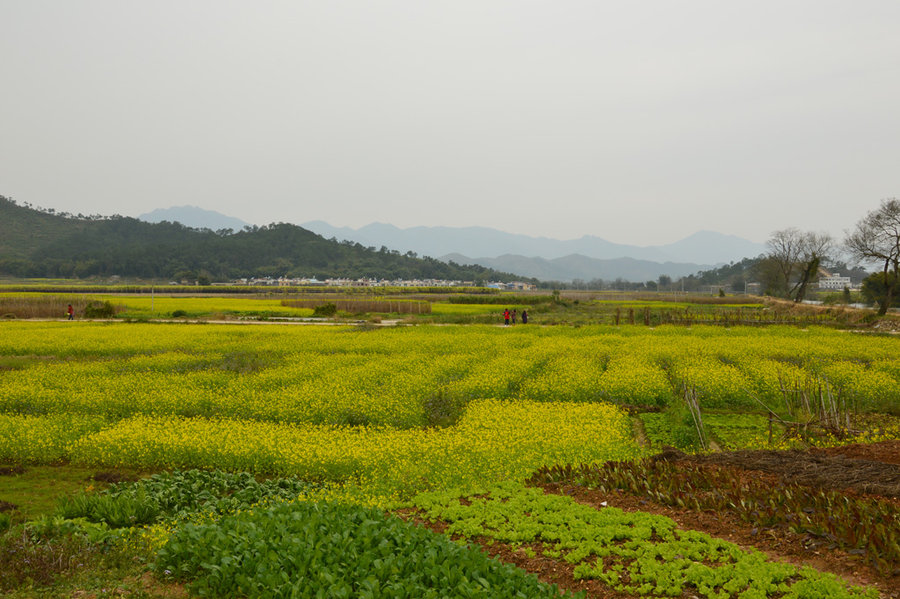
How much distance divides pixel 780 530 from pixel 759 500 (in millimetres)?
1016

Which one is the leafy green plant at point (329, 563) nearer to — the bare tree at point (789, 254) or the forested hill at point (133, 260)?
the bare tree at point (789, 254)

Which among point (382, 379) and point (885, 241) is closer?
point (382, 379)

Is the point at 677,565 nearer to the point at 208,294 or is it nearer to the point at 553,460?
the point at 553,460

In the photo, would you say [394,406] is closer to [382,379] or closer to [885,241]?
[382,379]

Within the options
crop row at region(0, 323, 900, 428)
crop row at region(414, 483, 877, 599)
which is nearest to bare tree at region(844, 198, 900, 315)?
crop row at region(0, 323, 900, 428)

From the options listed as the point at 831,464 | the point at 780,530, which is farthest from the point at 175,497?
the point at 831,464

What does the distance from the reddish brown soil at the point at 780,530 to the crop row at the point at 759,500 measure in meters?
0.19

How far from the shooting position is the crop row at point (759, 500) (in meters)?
8.07

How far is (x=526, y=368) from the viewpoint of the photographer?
26094 mm

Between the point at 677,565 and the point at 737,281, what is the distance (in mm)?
185941

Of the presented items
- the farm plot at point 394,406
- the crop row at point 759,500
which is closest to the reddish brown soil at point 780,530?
the crop row at point 759,500

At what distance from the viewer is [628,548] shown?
8367 mm

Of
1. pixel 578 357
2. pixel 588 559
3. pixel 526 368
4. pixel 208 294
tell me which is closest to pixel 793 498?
pixel 588 559

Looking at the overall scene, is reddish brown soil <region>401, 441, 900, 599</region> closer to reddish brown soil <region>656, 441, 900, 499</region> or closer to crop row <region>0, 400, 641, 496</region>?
reddish brown soil <region>656, 441, 900, 499</region>
